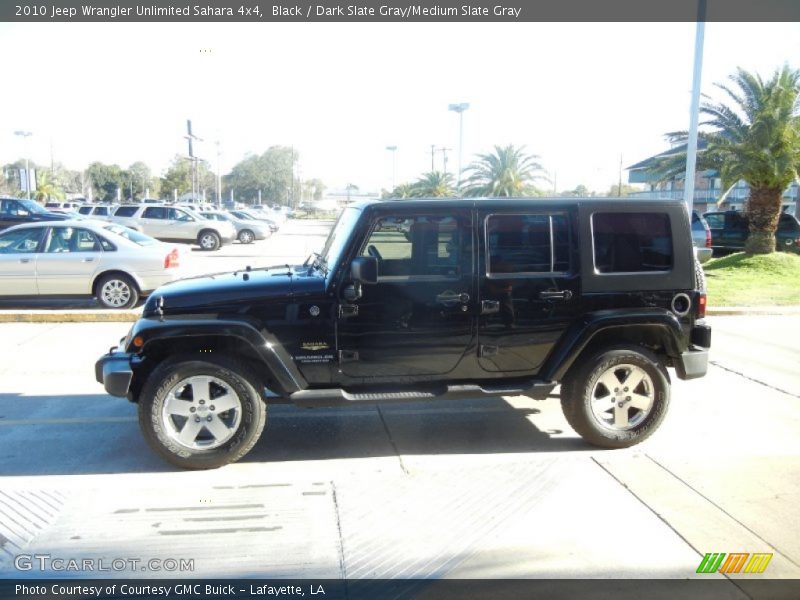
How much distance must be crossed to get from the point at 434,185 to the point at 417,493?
4567cm

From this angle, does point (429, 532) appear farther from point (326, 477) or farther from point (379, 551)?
point (326, 477)

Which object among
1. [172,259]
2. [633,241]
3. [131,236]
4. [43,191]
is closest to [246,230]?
[131,236]

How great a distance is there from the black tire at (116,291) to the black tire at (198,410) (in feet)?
23.1

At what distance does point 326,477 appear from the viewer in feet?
15.5

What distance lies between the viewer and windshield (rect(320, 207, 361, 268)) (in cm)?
504

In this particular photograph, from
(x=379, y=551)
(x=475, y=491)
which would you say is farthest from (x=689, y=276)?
(x=379, y=551)

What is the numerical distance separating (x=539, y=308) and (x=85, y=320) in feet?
25.9

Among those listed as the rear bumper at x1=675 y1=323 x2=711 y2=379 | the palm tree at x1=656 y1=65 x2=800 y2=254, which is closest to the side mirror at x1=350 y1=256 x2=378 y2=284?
the rear bumper at x1=675 y1=323 x2=711 y2=379

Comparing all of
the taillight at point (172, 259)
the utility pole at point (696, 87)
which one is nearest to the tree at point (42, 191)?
the taillight at point (172, 259)

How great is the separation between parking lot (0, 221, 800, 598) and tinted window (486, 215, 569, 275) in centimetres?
139

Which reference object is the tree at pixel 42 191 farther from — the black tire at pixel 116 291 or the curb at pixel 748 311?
the curb at pixel 748 311

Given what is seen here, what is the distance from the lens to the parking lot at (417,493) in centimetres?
366

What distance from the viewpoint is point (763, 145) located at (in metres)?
18.0

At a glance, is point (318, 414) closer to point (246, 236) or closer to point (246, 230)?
point (246, 236)
